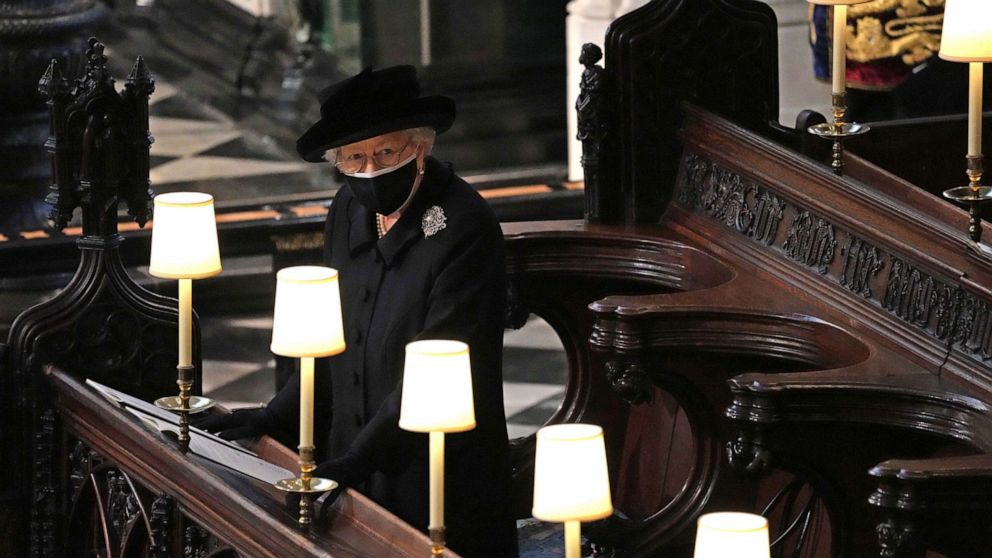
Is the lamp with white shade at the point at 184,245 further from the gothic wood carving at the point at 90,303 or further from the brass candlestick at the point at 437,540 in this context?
the brass candlestick at the point at 437,540

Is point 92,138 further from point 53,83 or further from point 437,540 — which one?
point 437,540

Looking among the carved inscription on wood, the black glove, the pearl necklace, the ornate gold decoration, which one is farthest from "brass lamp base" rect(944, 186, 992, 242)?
the ornate gold decoration

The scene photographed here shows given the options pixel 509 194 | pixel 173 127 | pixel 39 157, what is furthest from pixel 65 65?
pixel 173 127

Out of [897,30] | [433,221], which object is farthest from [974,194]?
[897,30]

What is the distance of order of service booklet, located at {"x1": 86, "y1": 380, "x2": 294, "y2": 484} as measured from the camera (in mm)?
3801

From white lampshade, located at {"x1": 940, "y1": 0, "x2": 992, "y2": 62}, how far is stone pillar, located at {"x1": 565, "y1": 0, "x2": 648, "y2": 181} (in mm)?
6187

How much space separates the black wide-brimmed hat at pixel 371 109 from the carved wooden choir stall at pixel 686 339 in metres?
0.66

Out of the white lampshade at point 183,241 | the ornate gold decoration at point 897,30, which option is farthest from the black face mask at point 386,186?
the ornate gold decoration at point 897,30

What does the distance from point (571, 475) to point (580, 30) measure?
754 centimetres

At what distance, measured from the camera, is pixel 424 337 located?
3803mm

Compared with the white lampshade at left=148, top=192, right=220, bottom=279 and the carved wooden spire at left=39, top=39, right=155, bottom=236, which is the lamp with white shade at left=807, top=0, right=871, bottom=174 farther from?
the carved wooden spire at left=39, top=39, right=155, bottom=236

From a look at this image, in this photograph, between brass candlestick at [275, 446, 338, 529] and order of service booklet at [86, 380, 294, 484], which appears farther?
order of service booklet at [86, 380, 294, 484]

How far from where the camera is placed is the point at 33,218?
23.0 feet

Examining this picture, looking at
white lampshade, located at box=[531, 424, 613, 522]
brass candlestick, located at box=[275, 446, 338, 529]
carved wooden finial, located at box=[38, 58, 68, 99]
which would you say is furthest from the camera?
carved wooden finial, located at box=[38, 58, 68, 99]
